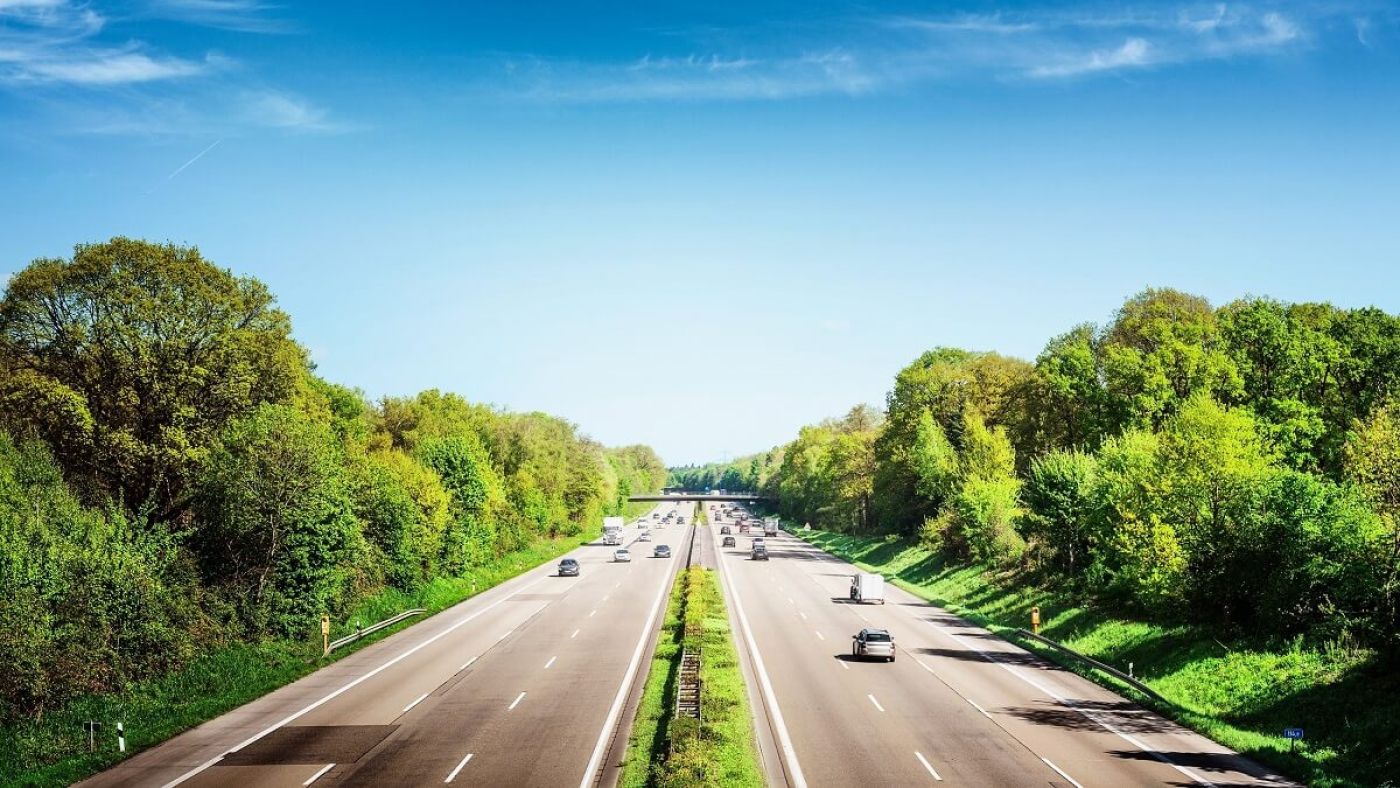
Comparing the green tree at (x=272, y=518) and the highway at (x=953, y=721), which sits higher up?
the green tree at (x=272, y=518)

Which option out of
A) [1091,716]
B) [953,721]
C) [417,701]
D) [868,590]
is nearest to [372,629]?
[417,701]

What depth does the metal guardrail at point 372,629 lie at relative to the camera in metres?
41.5

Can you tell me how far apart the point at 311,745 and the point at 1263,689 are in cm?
2752

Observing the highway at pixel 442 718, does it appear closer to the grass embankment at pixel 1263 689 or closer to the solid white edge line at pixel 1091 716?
the solid white edge line at pixel 1091 716

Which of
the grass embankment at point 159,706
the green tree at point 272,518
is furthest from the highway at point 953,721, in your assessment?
the green tree at point 272,518

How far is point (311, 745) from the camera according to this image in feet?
83.9

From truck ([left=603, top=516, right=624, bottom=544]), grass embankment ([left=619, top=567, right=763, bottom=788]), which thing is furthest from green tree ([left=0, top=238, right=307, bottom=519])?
truck ([left=603, top=516, right=624, bottom=544])

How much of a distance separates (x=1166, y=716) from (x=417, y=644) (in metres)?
30.5

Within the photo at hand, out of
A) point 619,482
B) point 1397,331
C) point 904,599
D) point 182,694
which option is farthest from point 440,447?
point 619,482

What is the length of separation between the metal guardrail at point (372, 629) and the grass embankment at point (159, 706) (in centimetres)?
29

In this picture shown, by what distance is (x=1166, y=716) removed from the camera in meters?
28.7

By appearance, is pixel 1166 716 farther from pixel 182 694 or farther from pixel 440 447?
pixel 440 447

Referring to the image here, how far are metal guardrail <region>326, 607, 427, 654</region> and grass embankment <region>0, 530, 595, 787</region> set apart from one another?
0.29m

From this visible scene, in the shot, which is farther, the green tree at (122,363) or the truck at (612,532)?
the truck at (612,532)
